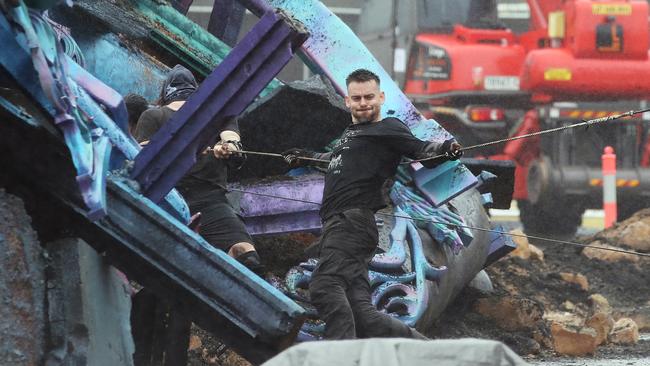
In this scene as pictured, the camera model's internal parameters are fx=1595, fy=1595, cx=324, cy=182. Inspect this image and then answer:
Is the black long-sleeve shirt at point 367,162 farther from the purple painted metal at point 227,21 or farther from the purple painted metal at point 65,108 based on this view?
the purple painted metal at point 227,21

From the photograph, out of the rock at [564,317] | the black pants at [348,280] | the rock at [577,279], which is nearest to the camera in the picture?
the black pants at [348,280]

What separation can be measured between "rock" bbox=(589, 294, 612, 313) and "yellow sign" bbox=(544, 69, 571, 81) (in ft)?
21.3

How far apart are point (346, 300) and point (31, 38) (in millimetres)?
2109

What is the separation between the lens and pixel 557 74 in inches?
662

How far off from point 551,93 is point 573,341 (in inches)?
354

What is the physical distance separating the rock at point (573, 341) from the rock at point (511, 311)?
1.11 ft

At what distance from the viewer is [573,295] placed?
34.8 feet

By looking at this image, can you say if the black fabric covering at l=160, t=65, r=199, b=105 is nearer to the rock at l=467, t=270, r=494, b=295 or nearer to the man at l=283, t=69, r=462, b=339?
the man at l=283, t=69, r=462, b=339

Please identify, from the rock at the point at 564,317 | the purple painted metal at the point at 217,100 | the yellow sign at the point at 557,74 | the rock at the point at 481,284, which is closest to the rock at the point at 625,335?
the rock at the point at 564,317

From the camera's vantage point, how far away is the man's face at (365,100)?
6023mm

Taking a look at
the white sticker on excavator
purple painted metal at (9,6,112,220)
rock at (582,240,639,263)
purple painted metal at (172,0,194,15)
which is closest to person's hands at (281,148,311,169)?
purple painted metal at (9,6,112,220)

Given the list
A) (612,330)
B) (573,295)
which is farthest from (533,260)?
(612,330)

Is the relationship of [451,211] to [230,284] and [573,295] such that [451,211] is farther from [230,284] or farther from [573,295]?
[230,284]

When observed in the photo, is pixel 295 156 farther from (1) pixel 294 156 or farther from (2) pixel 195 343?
(2) pixel 195 343
